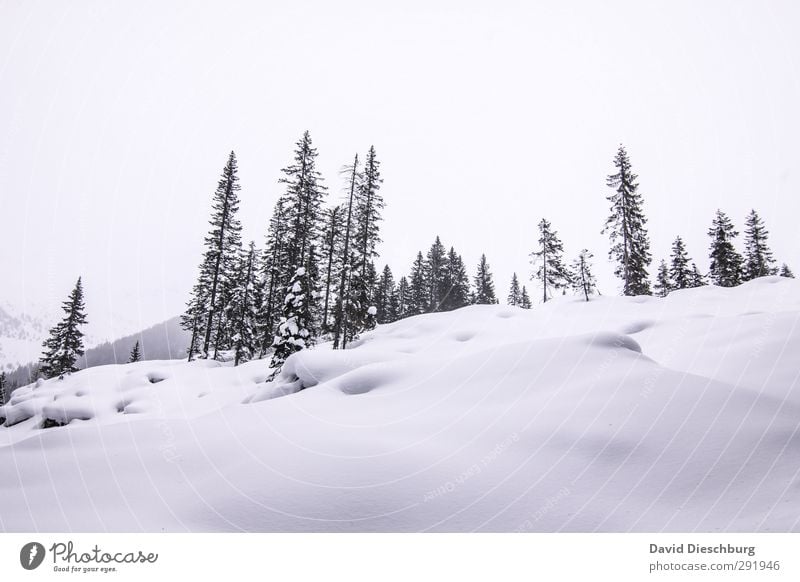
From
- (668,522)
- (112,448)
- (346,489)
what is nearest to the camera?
(668,522)

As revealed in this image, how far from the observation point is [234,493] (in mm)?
3561

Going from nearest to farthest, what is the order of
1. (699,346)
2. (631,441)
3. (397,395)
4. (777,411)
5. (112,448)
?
(631,441)
(777,411)
(112,448)
(397,395)
(699,346)

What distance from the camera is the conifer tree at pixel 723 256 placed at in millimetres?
37719

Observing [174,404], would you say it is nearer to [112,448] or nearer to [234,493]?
[112,448]

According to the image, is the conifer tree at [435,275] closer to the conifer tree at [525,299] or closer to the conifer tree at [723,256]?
the conifer tree at [525,299]

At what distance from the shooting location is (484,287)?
2223 inches

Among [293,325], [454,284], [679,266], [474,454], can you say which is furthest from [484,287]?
[474,454]

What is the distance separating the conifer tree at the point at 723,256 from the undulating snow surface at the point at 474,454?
40630mm

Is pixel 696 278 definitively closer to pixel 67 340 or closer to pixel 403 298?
pixel 403 298

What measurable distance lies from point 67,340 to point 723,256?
6910 cm

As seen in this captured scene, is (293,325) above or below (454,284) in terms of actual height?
below

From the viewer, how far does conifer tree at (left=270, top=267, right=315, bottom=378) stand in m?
17.1
